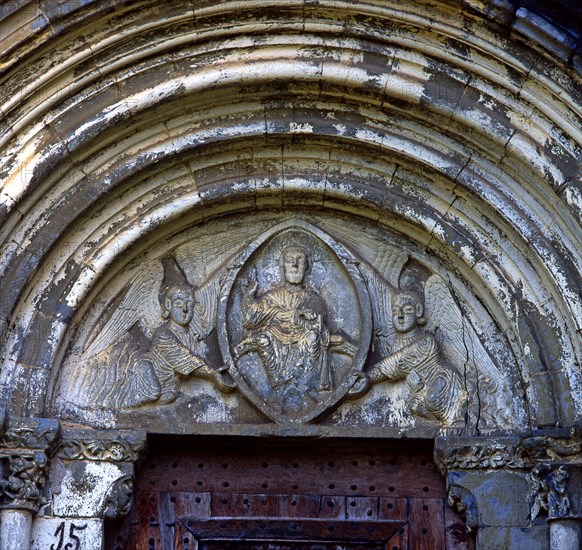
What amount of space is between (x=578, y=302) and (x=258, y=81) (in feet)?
7.50

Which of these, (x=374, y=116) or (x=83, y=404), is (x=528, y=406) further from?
(x=83, y=404)

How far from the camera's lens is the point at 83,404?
27.2 feet

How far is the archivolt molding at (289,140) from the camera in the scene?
790 centimetres

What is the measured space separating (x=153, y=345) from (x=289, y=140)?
152cm

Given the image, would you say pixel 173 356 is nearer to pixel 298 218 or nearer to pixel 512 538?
pixel 298 218

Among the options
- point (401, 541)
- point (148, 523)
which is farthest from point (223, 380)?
point (401, 541)

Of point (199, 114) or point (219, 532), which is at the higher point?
point (199, 114)

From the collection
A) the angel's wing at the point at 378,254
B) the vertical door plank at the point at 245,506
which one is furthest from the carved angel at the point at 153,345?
the angel's wing at the point at 378,254

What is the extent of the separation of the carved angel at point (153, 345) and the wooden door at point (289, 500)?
39 centimetres

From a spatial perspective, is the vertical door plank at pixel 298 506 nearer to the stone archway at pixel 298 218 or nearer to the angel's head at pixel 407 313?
the stone archway at pixel 298 218

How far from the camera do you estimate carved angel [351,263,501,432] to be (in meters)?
8.28

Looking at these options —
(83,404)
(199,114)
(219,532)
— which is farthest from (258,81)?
(219,532)

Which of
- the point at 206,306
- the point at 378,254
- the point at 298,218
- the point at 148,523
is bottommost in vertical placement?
the point at 148,523

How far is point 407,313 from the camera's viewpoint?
8.48 metres
